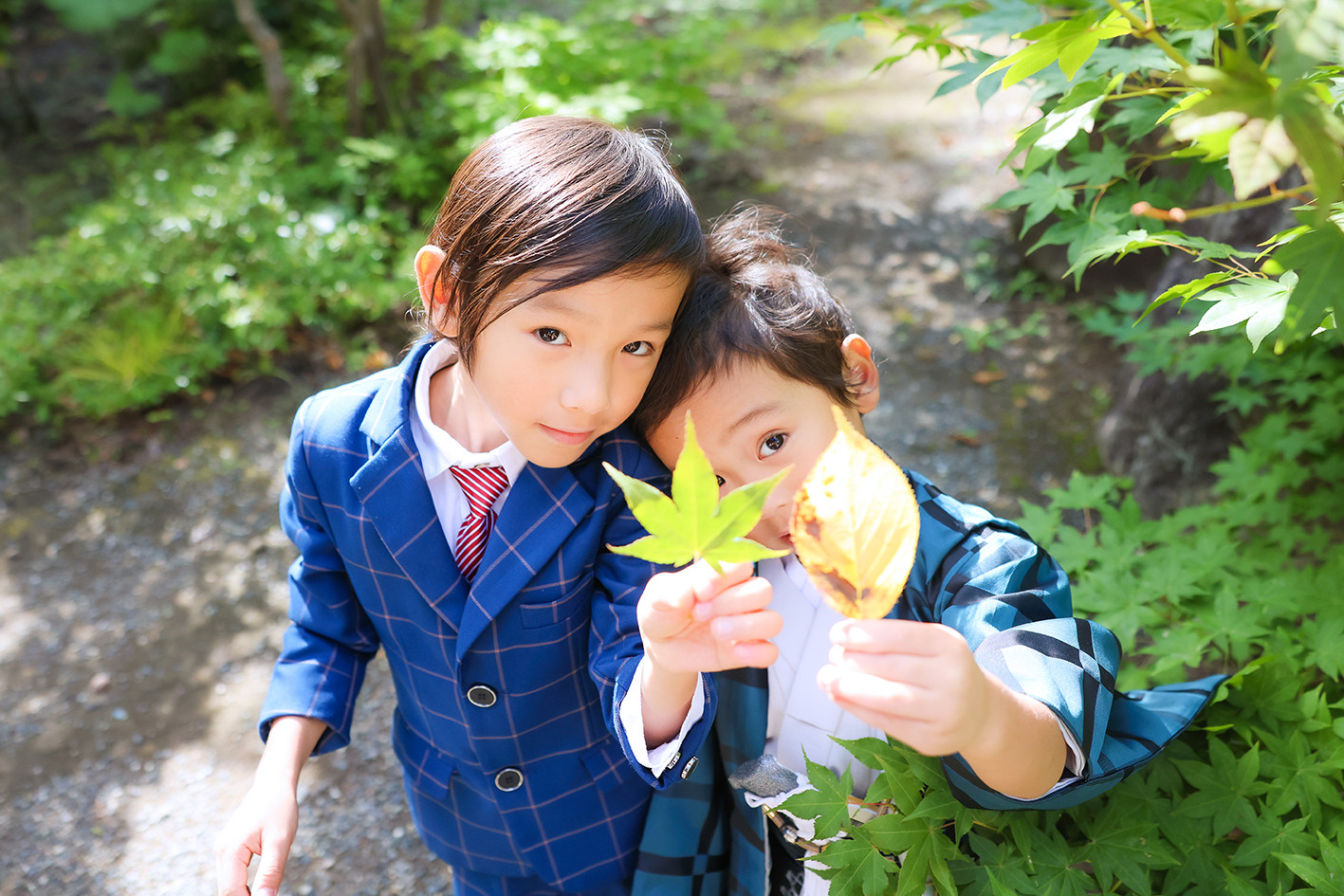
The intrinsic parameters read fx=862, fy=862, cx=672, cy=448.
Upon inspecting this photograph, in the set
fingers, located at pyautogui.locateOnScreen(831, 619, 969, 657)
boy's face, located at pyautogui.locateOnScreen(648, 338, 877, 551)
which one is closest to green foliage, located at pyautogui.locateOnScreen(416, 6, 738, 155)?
boy's face, located at pyautogui.locateOnScreen(648, 338, 877, 551)

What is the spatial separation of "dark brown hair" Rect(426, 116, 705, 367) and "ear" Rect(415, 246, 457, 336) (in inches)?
0.8

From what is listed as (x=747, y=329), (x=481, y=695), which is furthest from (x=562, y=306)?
(x=481, y=695)

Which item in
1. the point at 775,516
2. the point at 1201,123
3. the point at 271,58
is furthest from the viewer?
the point at 271,58

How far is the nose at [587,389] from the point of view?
1.10 m

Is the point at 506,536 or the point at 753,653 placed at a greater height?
the point at 753,653

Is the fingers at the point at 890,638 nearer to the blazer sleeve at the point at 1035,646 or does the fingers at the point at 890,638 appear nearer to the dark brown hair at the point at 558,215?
the blazer sleeve at the point at 1035,646

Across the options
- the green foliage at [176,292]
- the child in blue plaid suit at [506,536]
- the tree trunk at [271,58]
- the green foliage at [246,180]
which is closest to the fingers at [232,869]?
the child in blue plaid suit at [506,536]

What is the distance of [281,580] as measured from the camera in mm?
3320

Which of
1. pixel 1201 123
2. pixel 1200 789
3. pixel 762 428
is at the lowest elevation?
pixel 1200 789

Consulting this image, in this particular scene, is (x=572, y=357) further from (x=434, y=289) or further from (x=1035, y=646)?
(x=1035, y=646)

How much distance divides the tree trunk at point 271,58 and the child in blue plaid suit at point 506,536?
414cm

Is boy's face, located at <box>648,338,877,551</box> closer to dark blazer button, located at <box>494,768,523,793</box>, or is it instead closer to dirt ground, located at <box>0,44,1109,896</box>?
dark blazer button, located at <box>494,768,523,793</box>

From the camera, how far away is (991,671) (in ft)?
3.28

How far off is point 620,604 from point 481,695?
0.28 meters
